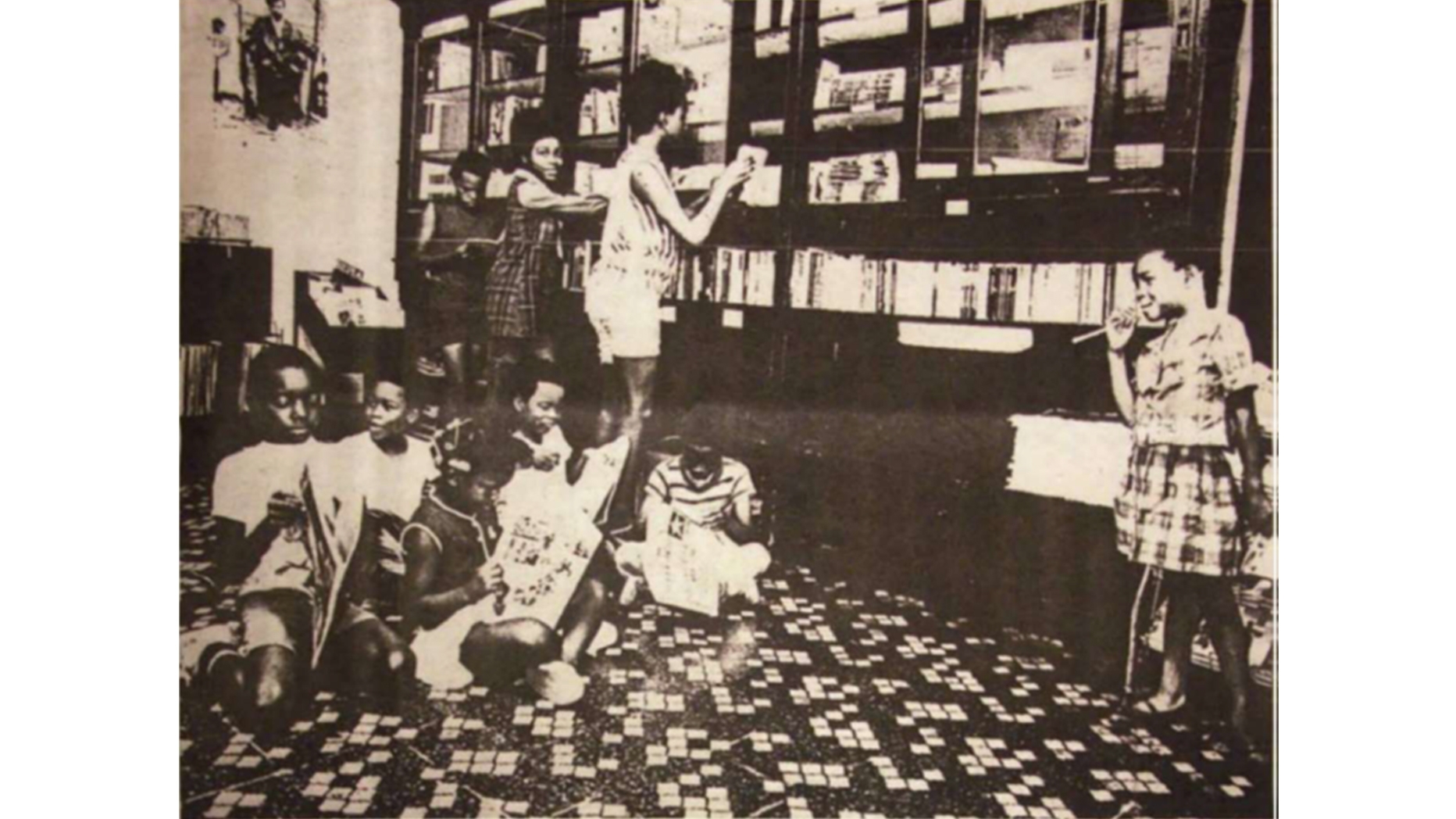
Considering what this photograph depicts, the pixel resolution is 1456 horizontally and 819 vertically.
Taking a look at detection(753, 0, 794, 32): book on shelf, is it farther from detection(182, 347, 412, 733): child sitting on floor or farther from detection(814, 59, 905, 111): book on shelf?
detection(182, 347, 412, 733): child sitting on floor

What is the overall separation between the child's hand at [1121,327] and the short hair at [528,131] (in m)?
0.96

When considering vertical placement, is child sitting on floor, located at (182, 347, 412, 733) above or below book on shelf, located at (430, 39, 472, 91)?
below

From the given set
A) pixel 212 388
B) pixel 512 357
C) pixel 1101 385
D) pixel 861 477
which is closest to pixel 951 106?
pixel 1101 385

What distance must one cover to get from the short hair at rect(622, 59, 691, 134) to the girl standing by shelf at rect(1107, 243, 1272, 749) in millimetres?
807

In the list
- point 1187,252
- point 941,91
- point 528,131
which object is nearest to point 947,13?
point 941,91

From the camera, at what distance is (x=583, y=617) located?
172 centimetres

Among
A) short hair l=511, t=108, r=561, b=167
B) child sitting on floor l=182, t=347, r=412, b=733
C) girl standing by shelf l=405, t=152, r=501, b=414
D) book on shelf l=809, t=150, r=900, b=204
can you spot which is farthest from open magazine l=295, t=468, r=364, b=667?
book on shelf l=809, t=150, r=900, b=204

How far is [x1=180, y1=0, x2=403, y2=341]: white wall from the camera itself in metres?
1.68

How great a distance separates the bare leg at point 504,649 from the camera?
5.63ft

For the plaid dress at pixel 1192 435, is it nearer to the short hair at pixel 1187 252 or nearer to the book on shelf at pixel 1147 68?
the short hair at pixel 1187 252

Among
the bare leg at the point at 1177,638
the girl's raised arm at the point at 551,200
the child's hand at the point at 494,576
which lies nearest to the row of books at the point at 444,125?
the girl's raised arm at the point at 551,200

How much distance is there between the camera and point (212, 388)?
170cm
